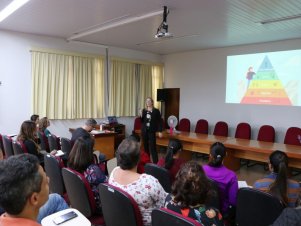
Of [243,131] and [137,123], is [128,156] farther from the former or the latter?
[137,123]

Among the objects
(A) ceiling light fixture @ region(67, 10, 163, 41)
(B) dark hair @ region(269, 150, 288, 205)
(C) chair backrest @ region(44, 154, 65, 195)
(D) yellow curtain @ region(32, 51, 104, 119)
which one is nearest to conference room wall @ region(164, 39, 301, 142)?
(D) yellow curtain @ region(32, 51, 104, 119)

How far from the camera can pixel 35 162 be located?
1.13 m

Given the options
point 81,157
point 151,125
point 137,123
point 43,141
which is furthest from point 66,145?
point 137,123

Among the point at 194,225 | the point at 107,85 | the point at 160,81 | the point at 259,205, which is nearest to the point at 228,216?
the point at 259,205

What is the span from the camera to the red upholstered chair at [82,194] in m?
2.17

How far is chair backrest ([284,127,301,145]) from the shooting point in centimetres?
511

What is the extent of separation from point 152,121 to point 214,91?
92.2 inches

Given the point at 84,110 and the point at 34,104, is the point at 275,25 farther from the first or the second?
the point at 34,104

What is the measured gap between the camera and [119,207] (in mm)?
1822

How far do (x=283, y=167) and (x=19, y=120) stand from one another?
17.7ft

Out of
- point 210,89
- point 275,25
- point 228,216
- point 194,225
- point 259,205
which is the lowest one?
point 228,216

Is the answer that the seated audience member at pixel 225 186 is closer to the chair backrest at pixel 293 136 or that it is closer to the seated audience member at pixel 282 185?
the seated audience member at pixel 282 185

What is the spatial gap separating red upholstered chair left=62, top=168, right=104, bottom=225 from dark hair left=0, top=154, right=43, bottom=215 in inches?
43.6

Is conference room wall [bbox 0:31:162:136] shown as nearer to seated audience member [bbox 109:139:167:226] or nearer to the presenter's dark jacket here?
the presenter's dark jacket
